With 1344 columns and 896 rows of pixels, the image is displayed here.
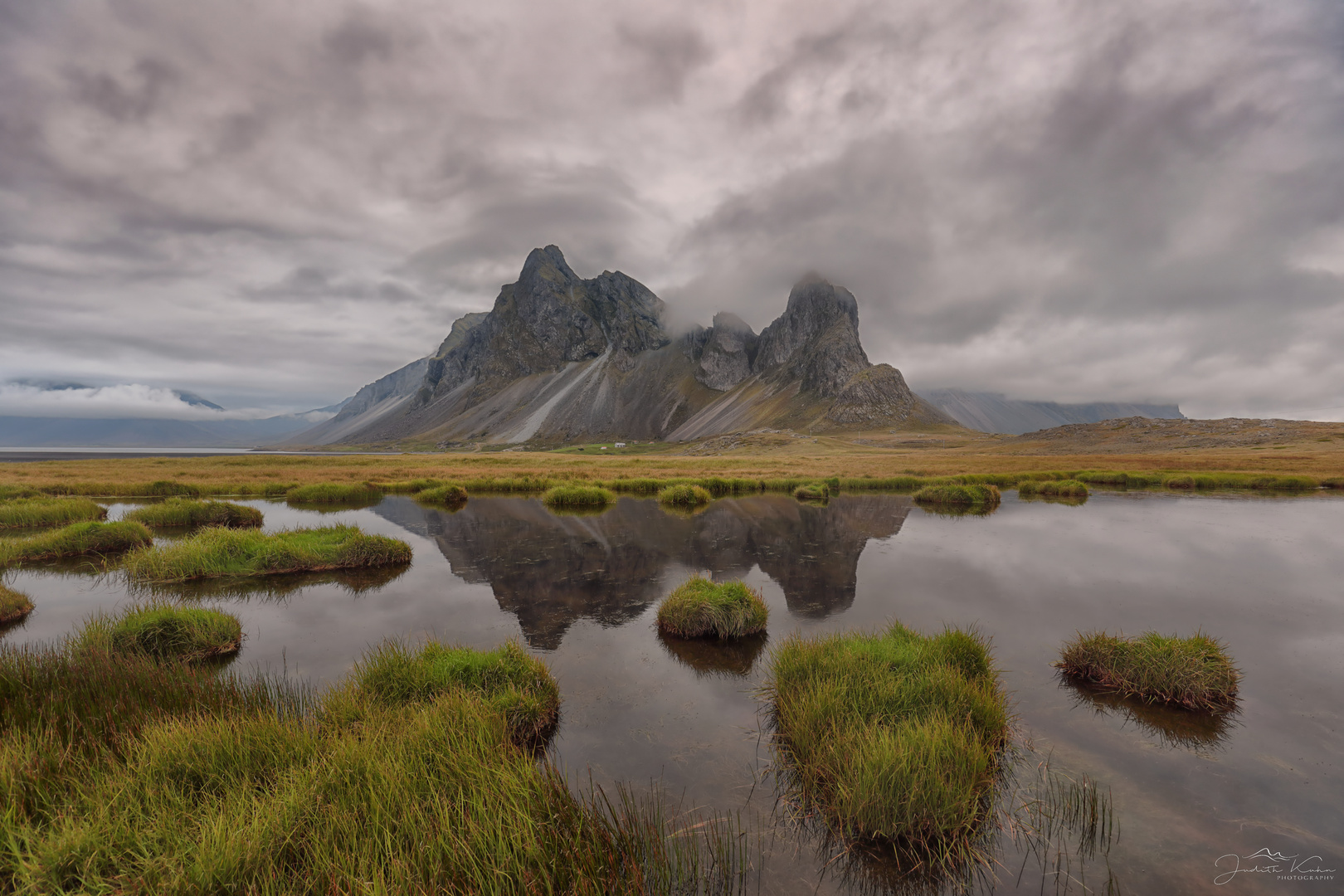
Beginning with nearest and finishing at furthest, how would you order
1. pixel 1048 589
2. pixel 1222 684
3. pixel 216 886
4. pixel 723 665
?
1. pixel 216 886
2. pixel 1222 684
3. pixel 723 665
4. pixel 1048 589

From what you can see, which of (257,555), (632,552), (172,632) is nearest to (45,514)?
(257,555)

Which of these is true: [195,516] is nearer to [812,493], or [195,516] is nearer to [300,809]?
[300,809]

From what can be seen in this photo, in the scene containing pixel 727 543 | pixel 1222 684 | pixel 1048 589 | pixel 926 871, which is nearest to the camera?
pixel 926 871

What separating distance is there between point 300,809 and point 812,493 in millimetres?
45223

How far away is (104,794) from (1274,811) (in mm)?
Result: 14164

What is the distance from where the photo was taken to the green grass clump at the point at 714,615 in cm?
1427

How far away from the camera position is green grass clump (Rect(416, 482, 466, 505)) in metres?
45.2

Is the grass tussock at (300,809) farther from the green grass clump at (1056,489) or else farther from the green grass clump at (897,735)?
the green grass clump at (1056,489)

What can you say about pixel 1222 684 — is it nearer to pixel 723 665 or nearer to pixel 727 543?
pixel 723 665

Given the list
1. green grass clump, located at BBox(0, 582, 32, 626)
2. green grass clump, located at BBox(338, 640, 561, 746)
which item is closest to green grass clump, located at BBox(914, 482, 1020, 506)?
green grass clump, located at BBox(338, 640, 561, 746)

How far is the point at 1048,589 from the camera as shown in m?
18.7

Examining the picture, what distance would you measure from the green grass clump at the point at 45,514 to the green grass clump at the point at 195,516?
2281 millimetres

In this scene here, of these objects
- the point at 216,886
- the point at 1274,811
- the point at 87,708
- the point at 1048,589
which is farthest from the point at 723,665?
the point at 1048,589

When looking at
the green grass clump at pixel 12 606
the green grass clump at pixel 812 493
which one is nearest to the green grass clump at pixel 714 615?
the green grass clump at pixel 12 606
